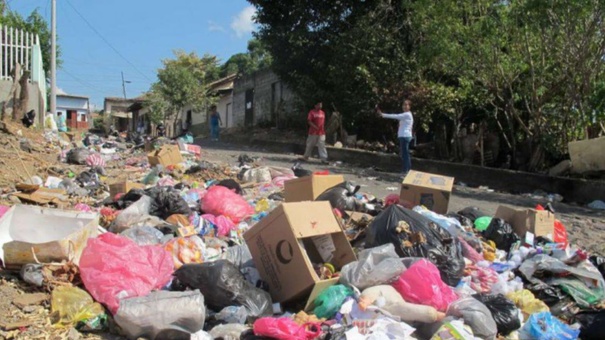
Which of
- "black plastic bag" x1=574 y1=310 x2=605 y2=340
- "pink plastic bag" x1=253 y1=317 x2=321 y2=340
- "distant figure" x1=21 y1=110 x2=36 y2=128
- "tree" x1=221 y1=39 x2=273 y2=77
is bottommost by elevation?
"black plastic bag" x1=574 y1=310 x2=605 y2=340

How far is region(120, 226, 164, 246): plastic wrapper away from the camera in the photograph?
13.9ft

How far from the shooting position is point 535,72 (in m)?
9.83

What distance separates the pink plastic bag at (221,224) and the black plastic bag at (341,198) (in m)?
0.97

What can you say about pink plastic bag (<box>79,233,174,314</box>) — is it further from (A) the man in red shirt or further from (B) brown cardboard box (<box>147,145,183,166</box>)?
(A) the man in red shirt

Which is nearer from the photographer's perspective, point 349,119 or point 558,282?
point 558,282

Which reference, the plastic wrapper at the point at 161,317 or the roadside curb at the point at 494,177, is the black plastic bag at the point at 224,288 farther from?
the roadside curb at the point at 494,177

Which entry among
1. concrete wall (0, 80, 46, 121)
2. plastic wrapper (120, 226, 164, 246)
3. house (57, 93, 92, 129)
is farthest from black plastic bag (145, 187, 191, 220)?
house (57, 93, 92, 129)

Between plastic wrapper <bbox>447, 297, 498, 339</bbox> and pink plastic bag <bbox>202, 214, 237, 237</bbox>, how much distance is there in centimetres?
242

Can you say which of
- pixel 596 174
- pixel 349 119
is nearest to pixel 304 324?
pixel 596 174

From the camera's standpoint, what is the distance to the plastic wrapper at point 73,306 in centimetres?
308

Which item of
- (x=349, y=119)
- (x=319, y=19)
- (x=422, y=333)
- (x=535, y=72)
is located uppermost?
(x=319, y=19)

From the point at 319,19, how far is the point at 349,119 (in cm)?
323

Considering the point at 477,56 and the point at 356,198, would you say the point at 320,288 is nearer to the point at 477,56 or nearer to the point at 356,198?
the point at 356,198

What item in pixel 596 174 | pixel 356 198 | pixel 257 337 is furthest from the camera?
pixel 596 174
